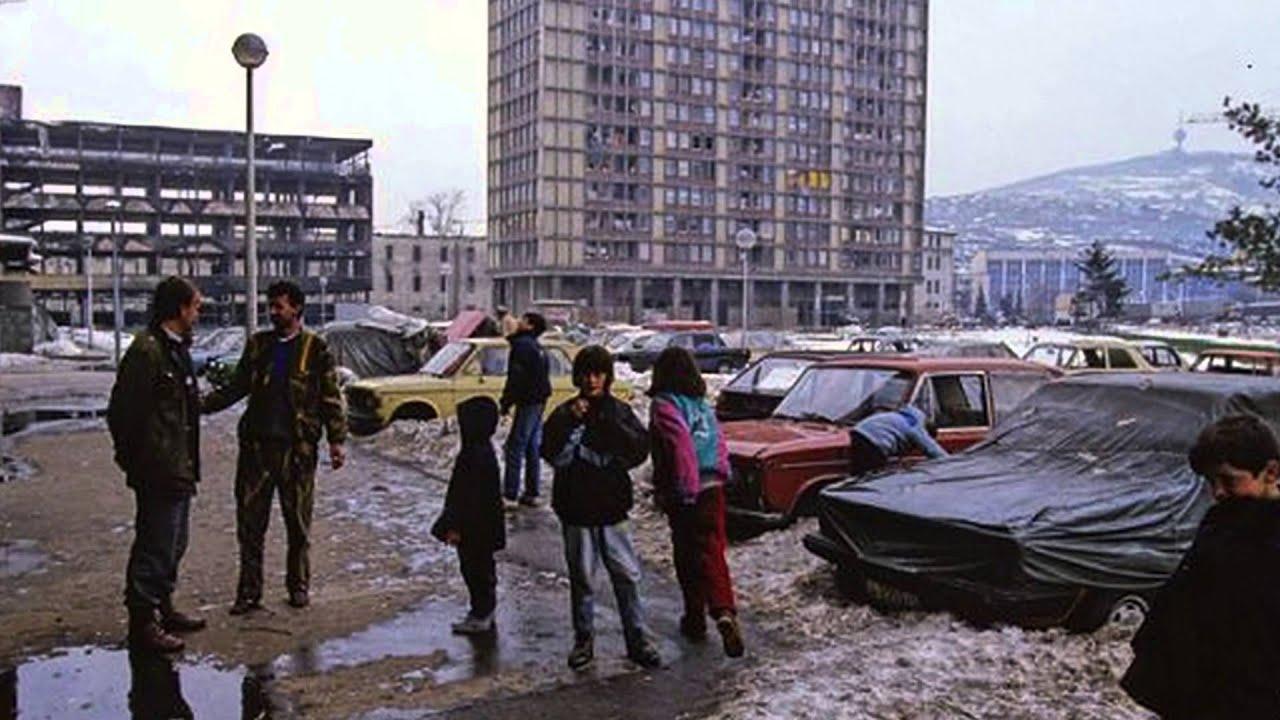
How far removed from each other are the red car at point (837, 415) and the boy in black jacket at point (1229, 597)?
18.7 feet

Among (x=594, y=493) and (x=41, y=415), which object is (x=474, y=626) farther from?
(x=41, y=415)

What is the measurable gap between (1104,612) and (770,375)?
7.86m

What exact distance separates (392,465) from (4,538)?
205 inches

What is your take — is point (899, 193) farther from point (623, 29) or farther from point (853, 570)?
point (853, 570)

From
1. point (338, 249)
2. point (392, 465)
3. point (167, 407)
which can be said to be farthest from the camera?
point (338, 249)

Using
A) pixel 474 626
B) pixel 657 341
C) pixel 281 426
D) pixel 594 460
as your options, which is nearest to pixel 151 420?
pixel 281 426

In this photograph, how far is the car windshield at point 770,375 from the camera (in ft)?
45.0

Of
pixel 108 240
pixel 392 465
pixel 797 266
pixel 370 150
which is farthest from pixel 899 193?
pixel 392 465

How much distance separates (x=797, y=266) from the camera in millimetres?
128250

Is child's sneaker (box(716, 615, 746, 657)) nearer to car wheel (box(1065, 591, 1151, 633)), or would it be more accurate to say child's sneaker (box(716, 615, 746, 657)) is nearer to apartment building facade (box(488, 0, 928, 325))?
car wheel (box(1065, 591, 1151, 633))

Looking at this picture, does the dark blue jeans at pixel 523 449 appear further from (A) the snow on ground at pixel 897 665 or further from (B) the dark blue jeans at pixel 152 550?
(B) the dark blue jeans at pixel 152 550

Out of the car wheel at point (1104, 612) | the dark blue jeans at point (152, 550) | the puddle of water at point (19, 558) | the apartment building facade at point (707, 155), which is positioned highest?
the apartment building facade at point (707, 155)

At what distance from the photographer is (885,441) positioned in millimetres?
8555

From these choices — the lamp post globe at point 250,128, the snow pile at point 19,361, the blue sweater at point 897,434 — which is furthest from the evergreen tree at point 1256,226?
the snow pile at point 19,361
